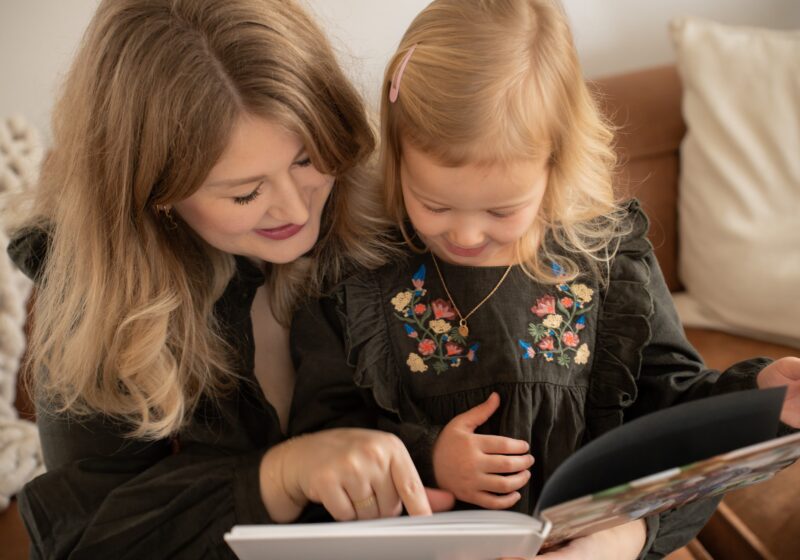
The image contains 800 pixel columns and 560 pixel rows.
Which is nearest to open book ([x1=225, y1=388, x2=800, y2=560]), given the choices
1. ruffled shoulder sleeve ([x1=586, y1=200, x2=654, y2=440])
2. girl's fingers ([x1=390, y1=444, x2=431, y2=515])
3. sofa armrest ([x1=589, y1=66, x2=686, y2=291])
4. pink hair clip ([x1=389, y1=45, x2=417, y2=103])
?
girl's fingers ([x1=390, y1=444, x2=431, y2=515])

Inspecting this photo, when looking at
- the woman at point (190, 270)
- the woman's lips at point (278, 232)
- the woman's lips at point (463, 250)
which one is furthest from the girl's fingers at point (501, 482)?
the woman's lips at point (278, 232)

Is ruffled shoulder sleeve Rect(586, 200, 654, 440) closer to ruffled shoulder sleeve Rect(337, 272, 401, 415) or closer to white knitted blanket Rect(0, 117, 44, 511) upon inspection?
ruffled shoulder sleeve Rect(337, 272, 401, 415)

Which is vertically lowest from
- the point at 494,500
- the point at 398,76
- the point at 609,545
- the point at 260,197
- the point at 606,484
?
the point at 609,545

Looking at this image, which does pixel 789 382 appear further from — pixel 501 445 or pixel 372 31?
pixel 372 31

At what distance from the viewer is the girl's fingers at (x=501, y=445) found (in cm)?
101

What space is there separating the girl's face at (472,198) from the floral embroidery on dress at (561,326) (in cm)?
12

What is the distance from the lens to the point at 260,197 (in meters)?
0.98

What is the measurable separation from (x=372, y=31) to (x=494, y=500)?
3.53 ft

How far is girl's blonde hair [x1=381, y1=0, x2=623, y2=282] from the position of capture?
3.05 ft

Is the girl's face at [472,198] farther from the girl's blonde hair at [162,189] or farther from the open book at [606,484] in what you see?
the open book at [606,484]

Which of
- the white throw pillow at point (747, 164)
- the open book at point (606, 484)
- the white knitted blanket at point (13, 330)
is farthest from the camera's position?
the white throw pillow at point (747, 164)

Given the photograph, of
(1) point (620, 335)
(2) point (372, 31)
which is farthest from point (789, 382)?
(2) point (372, 31)

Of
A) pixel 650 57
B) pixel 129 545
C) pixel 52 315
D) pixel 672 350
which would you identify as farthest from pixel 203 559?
pixel 650 57

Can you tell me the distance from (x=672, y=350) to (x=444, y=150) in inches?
18.4
